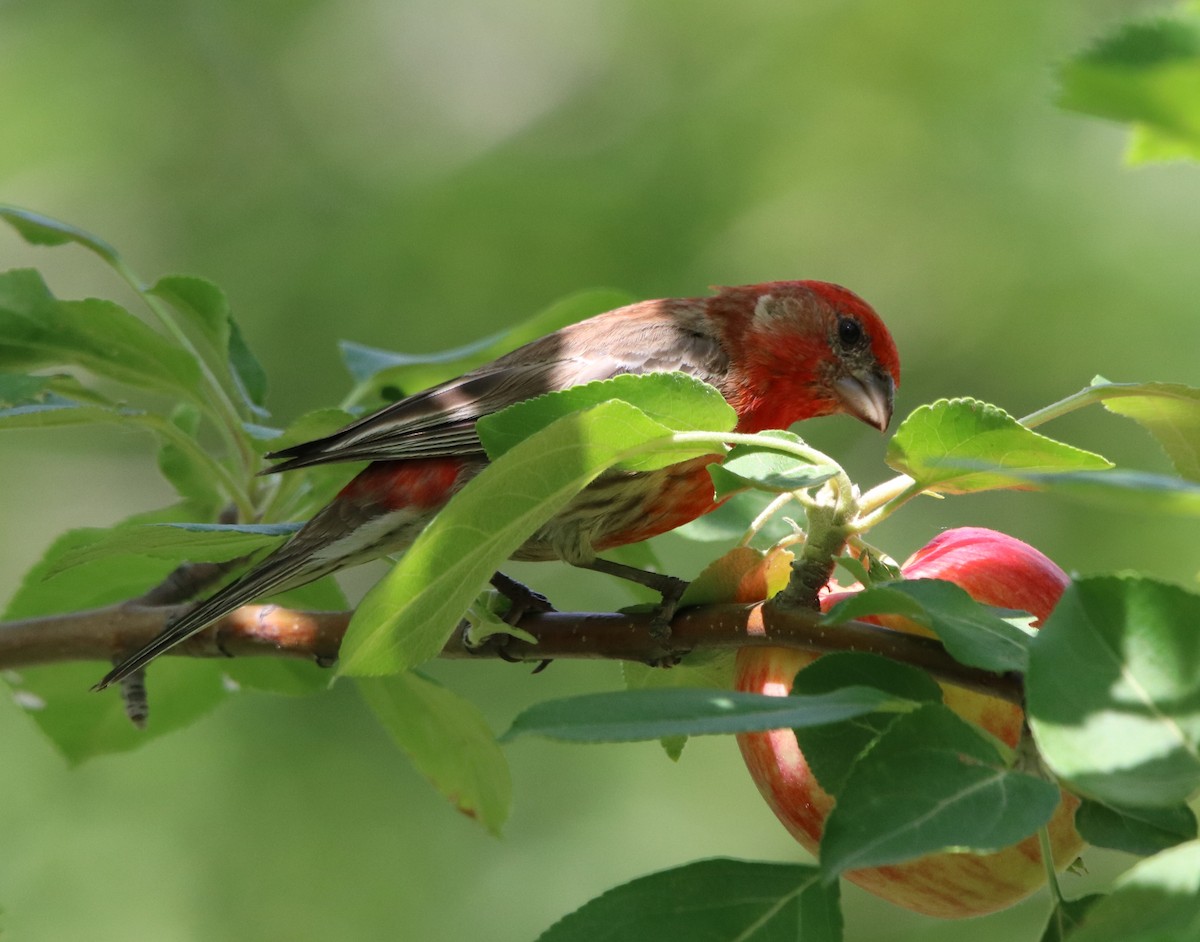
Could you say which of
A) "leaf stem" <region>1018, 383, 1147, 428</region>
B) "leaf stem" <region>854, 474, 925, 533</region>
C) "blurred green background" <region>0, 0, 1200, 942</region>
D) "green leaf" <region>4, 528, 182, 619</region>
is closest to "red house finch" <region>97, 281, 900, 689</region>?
"green leaf" <region>4, 528, 182, 619</region>

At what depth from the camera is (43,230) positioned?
3156 millimetres

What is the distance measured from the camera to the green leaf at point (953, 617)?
1.64m

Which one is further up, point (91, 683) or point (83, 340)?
point (83, 340)

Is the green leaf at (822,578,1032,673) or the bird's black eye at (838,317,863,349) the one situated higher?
the green leaf at (822,578,1032,673)

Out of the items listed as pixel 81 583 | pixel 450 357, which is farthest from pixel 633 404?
pixel 81 583

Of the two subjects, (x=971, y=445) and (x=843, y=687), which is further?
(x=971, y=445)

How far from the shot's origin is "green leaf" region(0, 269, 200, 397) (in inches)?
115

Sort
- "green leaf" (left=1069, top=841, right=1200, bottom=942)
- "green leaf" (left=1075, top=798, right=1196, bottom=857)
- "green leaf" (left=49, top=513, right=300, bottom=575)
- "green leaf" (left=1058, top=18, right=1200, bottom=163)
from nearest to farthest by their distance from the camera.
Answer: "green leaf" (left=1058, top=18, right=1200, bottom=163) < "green leaf" (left=1069, top=841, right=1200, bottom=942) < "green leaf" (left=1075, top=798, right=1196, bottom=857) < "green leaf" (left=49, top=513, right=300, bottom=575)

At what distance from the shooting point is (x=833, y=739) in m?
1.78

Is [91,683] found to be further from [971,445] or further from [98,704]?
[971,445]

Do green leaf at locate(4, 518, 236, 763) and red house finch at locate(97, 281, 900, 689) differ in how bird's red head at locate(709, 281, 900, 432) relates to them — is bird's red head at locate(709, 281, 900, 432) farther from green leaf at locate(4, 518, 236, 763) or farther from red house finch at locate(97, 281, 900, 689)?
green leaf at locate(4, 518, 236, 763)

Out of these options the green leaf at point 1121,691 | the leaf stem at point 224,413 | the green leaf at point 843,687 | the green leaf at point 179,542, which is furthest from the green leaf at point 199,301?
the green leaf at point 1121,691

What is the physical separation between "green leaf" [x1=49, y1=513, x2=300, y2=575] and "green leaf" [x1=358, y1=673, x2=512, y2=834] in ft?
1.78

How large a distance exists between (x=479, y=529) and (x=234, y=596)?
134 cm
